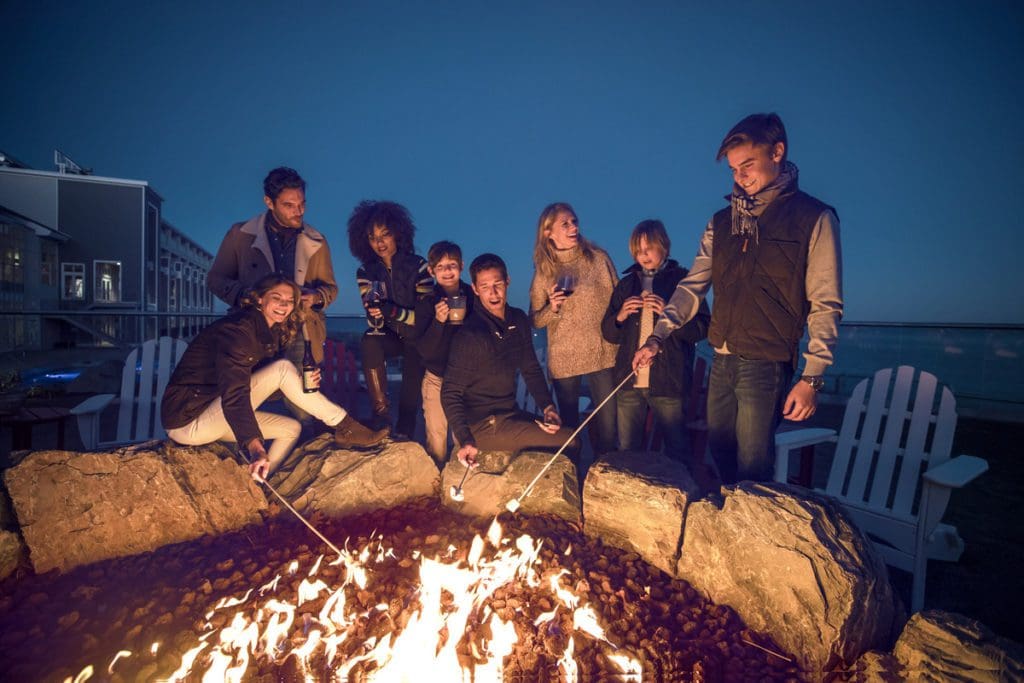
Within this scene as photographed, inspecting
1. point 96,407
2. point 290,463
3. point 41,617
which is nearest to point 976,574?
point 290,463

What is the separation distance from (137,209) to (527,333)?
23652 mm

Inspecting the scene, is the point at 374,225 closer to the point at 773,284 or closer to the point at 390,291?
the point at 390,291

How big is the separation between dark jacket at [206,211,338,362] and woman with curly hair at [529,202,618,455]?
177 cm

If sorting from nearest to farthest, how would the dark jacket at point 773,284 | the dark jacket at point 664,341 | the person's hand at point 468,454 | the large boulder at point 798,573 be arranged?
the large boulder at point 798,573 → the dark jacket at point 773,284 → the person's hand at point 468,454 → the dark jacket at point 664,341

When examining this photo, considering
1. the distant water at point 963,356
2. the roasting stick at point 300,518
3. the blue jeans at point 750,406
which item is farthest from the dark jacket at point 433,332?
the distant water at point 963,356

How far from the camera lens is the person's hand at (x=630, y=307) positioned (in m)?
3.14

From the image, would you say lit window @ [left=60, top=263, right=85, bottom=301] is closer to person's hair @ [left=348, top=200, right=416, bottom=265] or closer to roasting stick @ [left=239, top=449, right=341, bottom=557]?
person's hair @ [left=348, top=200, right=416, bottom=265]

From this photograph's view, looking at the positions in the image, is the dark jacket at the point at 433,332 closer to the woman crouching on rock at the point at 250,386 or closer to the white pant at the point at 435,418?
the white pant at the point at 435,418

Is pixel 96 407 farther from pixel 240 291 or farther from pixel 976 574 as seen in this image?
pixel 976 574

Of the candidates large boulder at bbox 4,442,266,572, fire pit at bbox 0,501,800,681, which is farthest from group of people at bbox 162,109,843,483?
fire pit at bbox 0,501,800,681

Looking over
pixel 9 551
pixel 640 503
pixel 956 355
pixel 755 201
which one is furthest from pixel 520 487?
pixel 956 355

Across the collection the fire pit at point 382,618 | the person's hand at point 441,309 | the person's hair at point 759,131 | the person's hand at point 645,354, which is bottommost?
the fire pit at point 382,618

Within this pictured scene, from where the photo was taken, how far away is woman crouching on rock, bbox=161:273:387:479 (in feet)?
9.65

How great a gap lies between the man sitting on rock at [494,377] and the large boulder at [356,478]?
0.41 metres
